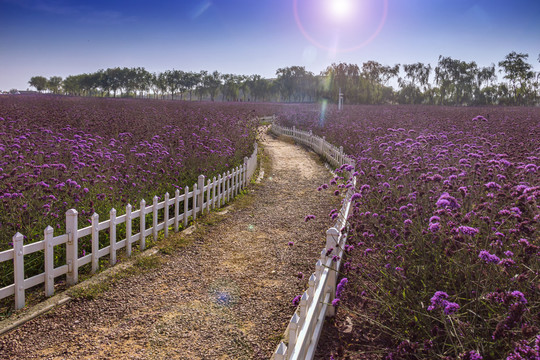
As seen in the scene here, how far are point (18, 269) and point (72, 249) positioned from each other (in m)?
0.67

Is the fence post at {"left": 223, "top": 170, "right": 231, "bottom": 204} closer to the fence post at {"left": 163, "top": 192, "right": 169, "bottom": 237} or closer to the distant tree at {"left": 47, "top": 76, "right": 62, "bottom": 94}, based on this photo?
the fence post at {"left": 163, "top": 192, "right": 169, "bottom": 237}

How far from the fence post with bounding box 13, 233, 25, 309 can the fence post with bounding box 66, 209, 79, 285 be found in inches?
24.5

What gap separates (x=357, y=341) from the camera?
362 centimetres

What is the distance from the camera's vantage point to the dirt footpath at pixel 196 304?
360 cm

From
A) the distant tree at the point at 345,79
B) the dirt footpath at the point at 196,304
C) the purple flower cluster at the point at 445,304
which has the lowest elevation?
the dirt footpath at the point at 196,304

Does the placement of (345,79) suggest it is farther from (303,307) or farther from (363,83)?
(303,307)

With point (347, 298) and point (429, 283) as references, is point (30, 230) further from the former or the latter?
point (429, 283)

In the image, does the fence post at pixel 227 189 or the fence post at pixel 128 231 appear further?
the fence post at pixel 227 189

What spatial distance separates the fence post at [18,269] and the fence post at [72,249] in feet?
2.04

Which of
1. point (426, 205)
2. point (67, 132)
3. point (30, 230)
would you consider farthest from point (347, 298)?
point (67, 132)

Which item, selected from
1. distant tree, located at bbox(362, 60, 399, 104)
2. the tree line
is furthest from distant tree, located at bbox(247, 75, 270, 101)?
distant tree, located at bbox(362, 60, 399, 104)

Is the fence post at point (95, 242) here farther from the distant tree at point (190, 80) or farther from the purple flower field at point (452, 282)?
the distant tree at point (190, 80)

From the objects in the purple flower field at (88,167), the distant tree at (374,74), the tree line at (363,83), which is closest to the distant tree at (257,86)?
the tree line at (363,83)

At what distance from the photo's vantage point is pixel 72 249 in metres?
4.67
